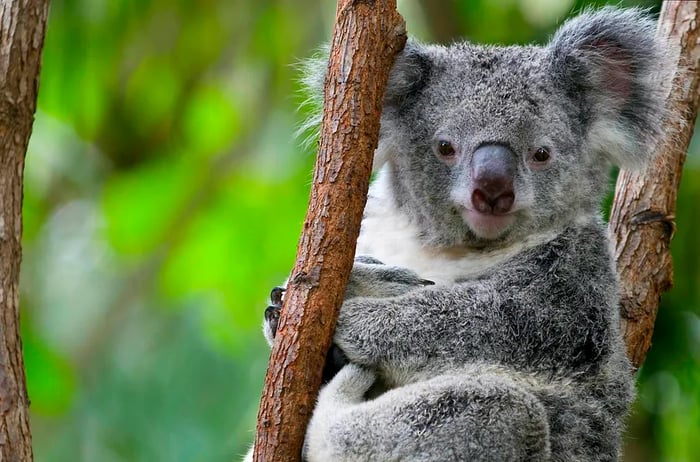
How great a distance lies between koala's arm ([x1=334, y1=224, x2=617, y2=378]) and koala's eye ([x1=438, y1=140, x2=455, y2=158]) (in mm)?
438

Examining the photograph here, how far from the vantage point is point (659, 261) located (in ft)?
14.5

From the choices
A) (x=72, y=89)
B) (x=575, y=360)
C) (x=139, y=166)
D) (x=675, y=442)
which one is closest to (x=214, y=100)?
(x=139, y=166)

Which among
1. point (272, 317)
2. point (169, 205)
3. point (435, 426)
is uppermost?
point (169, 205)

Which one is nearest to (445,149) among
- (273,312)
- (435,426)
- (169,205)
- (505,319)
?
(505,319)

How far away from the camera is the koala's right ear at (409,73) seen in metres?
3.81

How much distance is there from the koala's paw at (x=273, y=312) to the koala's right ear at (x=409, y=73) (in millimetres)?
877

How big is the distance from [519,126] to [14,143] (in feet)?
5.74

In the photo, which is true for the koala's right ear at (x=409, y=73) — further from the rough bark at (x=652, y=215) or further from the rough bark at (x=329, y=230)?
the rough bark at (x=652, y=215)

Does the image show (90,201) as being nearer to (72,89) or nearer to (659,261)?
(72,89)

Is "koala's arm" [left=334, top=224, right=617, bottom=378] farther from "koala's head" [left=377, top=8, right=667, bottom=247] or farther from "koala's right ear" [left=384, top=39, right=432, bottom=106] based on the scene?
"koala's right ear" [left=384, top=39, right=432, bottom=106]

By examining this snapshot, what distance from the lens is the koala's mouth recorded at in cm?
358

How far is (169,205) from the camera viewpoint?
26.2ft

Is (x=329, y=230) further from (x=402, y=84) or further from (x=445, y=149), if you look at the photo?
(x=402, y=84)

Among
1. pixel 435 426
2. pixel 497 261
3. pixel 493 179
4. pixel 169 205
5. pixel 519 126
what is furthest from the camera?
pixel 169 205
